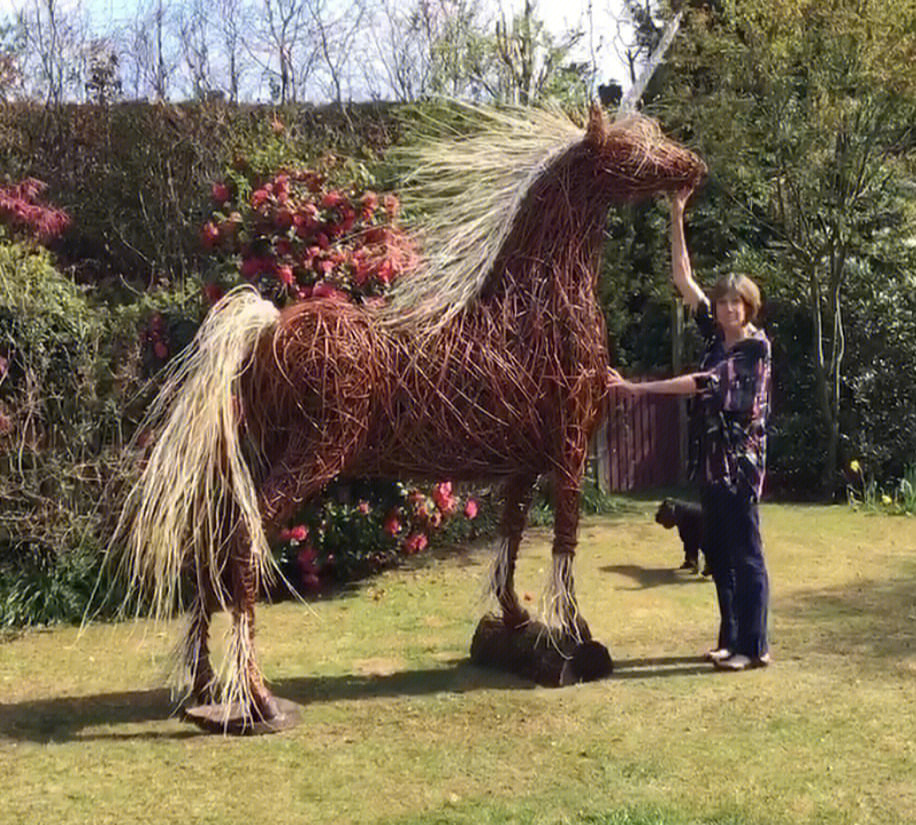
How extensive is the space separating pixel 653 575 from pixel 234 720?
4162mm

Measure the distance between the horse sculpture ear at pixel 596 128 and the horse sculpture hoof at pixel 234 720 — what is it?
295 cm

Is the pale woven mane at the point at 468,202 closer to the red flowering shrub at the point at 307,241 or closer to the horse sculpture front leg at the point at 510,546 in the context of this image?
the horse sculpture front leg at the point at 510,546

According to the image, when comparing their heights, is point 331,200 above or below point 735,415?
above

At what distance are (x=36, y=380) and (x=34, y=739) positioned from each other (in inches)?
116

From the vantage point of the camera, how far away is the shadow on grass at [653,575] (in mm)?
7688

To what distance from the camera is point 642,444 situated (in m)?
13.0

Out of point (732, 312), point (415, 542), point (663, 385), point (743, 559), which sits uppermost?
point (732, 312)

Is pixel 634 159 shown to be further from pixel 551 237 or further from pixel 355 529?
pixel 355 529

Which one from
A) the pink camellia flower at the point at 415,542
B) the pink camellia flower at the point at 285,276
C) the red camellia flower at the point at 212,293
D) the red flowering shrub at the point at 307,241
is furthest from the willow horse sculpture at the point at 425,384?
the pink camellia flower at the point at 415,542

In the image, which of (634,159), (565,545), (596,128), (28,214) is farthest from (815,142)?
(28,214)

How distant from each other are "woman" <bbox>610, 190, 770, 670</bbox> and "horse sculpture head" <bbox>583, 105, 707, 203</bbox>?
0.53 feet

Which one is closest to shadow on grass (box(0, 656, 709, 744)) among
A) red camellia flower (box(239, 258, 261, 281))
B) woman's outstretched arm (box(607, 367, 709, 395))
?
woman's outstretched arm (box(607, 367, 709, 395))

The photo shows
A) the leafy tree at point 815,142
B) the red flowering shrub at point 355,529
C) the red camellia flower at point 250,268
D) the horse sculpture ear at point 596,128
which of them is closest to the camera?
the horse sculpture ear at point 596,128

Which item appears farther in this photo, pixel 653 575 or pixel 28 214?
pixel 28 214
